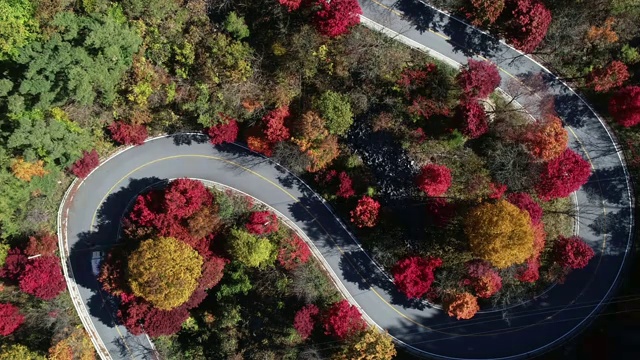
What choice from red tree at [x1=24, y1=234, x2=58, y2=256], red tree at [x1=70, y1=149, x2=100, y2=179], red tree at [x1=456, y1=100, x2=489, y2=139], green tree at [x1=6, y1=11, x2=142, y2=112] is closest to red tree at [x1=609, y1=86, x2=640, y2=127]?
red tree at [x1=456, y1=100, x2=489, y2=139]

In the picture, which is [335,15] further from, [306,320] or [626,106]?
[306,320]

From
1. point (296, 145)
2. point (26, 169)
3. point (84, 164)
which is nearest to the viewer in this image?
point (26, 169)

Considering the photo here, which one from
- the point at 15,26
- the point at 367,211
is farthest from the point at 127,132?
the point at 367,211

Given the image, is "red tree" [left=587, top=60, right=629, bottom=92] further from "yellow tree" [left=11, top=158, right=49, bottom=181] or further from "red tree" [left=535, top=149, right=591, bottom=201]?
Result: "yellow tree" [left=11, top=158, right=49, bottom=181]

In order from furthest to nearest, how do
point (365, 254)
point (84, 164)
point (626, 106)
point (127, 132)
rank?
1. point (365, 254)
2. point (84, 164)
3. point (127, 132)
4. point (626, 106)

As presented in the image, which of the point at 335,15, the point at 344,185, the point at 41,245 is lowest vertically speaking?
the point at 41,245

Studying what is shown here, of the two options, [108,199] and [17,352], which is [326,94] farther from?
[17,352]
